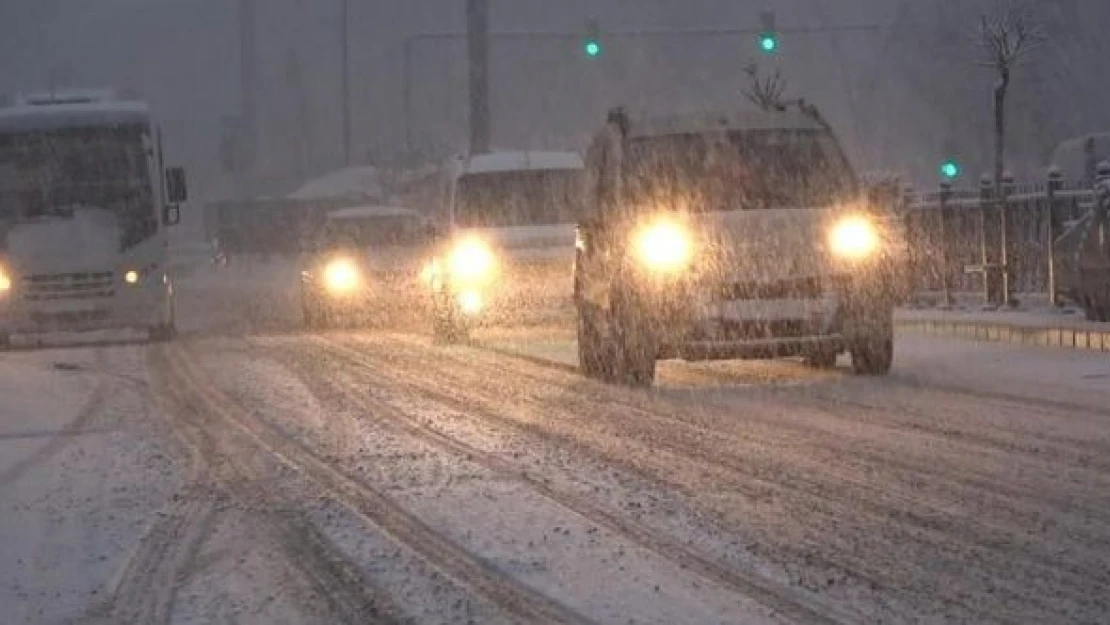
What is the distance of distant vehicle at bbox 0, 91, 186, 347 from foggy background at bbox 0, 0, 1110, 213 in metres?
19.6

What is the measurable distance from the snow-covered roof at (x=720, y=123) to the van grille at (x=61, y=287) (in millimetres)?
10514

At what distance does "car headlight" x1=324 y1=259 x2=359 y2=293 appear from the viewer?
25453 mm

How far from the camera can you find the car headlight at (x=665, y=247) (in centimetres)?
1357

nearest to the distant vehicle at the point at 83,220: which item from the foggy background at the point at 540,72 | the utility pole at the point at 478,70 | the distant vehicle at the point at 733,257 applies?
the utility pole at the point at 478,70

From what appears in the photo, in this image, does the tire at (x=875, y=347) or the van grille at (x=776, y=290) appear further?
the tire at (x=875, y=347)

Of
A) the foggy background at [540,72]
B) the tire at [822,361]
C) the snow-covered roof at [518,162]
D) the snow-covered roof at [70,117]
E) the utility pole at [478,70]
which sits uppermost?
the foggy background at [540,72]

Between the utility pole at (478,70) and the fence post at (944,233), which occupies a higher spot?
the utility pole at (478,70)

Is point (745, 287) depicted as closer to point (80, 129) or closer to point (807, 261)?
point (807, 261)

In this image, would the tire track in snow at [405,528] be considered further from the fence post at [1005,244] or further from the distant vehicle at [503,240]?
the fence post at [1005,244]

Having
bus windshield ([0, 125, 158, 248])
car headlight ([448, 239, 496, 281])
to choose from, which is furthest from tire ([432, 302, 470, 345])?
bus windshield ([0, 125, 158, 248])

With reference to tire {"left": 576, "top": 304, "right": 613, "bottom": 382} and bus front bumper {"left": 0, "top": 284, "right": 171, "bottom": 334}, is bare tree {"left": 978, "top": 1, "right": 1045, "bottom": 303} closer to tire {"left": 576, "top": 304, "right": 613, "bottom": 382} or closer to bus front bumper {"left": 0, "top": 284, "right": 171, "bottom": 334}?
tire {"left": 576, "top": 304, "right": 613, "bottom": 382}

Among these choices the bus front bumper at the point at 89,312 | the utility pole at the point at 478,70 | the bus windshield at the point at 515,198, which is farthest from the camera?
the utility pole at the point at 478,70

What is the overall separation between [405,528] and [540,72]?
104 meters

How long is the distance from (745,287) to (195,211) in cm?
9956
